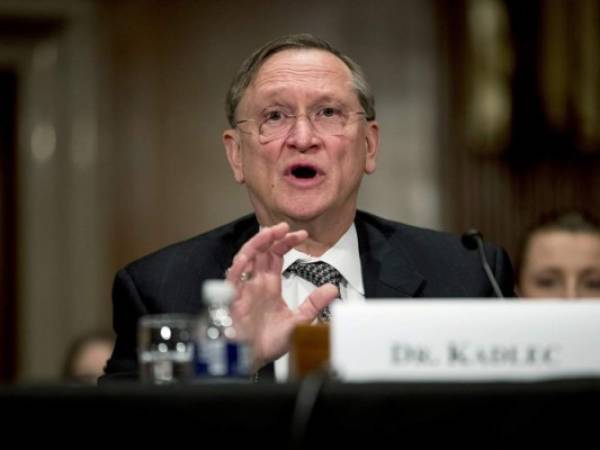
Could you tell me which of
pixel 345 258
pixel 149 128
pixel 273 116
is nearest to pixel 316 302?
pixel 345 258

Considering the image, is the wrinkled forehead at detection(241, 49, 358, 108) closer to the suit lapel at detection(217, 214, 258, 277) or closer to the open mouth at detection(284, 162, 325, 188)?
the open mouth at detection(284, 162, 325, 188)

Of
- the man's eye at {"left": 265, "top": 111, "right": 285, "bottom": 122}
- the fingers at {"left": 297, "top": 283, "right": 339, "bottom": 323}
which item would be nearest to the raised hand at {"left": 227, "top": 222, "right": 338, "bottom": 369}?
the fingers at {"left": 297, "top": 283, "right": 339, "bottom": 323}

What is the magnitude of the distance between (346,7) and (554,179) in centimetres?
114

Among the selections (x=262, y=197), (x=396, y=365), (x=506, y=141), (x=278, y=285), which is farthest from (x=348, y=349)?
(x=506, y=141)

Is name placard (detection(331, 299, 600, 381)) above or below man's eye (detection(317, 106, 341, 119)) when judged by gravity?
below

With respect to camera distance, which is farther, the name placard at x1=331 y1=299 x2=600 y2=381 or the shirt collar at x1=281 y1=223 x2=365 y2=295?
the shirt collar at x1=281 y1=223 x2=365 y2=295

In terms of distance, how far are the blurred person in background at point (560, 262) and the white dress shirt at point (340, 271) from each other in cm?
90

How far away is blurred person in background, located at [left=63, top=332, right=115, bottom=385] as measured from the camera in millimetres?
4324

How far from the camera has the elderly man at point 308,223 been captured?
3086 mm

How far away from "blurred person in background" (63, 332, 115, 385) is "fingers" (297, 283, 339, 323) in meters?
1.87

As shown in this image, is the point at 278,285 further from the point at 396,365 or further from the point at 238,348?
the point at 396,365

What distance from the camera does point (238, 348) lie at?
6.54ft

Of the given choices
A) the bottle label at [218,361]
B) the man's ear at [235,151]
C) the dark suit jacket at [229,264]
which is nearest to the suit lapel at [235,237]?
the dark suit jacket at [229,264]

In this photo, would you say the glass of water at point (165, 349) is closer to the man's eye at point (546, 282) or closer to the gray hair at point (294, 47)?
the gray hair at point (294, 47)
